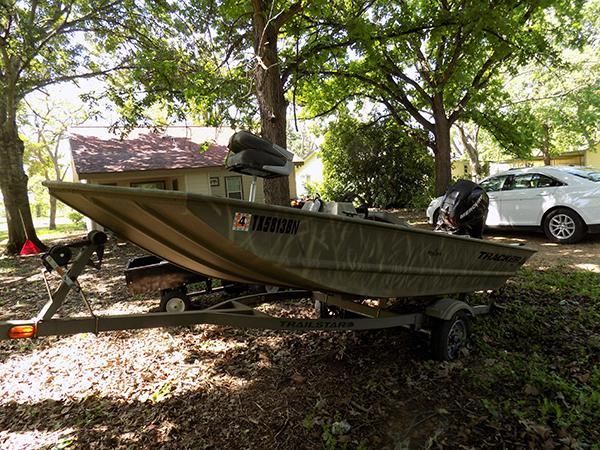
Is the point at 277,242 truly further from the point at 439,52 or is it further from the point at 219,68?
the point at 439,52

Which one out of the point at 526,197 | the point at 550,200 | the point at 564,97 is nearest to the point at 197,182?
the point at 526,197

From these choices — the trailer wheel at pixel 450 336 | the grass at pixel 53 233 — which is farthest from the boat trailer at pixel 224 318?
the grass at pixel 53 233

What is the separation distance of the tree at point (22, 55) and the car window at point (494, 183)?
1112cm

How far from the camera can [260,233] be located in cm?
222

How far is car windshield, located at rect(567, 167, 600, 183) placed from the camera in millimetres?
7715

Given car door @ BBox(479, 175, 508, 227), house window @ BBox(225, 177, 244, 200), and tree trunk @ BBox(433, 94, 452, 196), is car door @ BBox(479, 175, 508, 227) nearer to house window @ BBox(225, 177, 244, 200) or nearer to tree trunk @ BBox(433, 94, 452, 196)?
tree trunk @ BBox(433, 94, 452, 196)

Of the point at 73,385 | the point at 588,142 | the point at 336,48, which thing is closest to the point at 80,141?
the point at 336,48

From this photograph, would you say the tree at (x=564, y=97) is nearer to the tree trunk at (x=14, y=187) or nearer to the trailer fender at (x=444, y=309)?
the trailer fender at (x=444, y=309)

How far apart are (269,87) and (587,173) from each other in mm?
6865

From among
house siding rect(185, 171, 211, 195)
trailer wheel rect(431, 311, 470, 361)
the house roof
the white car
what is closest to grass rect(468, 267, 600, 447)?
trailer wheel rect(431, 311, 470, 361)

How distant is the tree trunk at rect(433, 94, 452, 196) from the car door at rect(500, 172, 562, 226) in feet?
11.4

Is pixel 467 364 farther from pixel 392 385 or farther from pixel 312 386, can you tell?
pixel 312 386

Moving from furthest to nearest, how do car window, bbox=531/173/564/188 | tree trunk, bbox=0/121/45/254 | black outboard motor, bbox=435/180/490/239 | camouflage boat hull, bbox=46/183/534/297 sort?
tree trunk, bbox=0/121/45/254 → car window, bbox=531/173/564/188 → black outboard motor, bbox=435/180/490/239 → camouflage boat hull, bbox=46/183/534/297

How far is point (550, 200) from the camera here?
7.94 m
